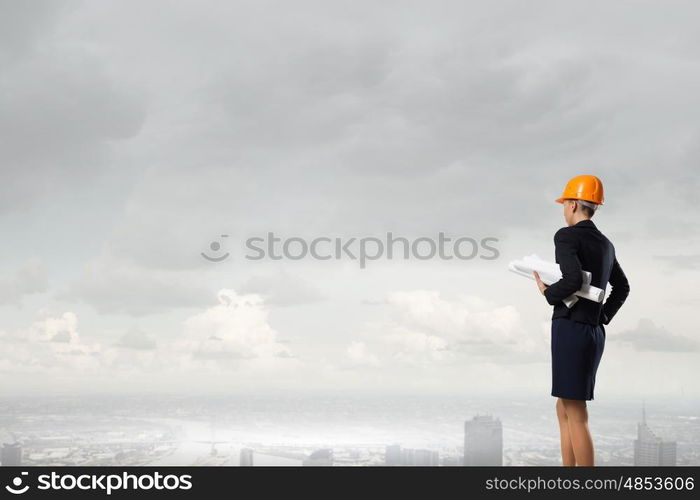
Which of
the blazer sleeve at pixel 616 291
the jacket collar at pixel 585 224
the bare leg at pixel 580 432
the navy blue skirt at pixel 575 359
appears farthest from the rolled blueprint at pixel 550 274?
the bare leg at pixel 580 432

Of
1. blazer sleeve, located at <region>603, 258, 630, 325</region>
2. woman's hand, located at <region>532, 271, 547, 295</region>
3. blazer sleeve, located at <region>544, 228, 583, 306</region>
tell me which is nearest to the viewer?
blazer sleeve, located at <region>544, 228, 583, 306</region>

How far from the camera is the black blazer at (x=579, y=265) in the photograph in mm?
4773

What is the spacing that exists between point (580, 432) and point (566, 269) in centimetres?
107

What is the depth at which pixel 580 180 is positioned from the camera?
16.5 feet

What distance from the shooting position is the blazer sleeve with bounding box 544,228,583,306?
15.6ft

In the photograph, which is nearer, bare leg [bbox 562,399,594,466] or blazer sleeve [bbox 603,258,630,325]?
bare leg [bbox 562,399,594,466]

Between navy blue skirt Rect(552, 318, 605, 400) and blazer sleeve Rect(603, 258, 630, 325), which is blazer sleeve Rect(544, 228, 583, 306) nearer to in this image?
navy blue skirt Rect(552, 318, 605, 400)

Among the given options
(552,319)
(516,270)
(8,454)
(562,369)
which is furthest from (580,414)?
(8,454)

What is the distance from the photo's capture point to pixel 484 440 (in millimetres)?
6977

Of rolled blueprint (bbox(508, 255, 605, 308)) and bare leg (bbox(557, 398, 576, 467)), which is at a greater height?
rolled blueprint (bbox(508, 255, 605, 308))

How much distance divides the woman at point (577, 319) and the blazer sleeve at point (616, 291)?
0.27 meters

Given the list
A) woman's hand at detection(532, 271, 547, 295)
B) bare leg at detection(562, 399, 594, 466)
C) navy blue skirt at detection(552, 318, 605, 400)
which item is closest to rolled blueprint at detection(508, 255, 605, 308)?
woman's hand at detection(532, 271, 547, 295)
